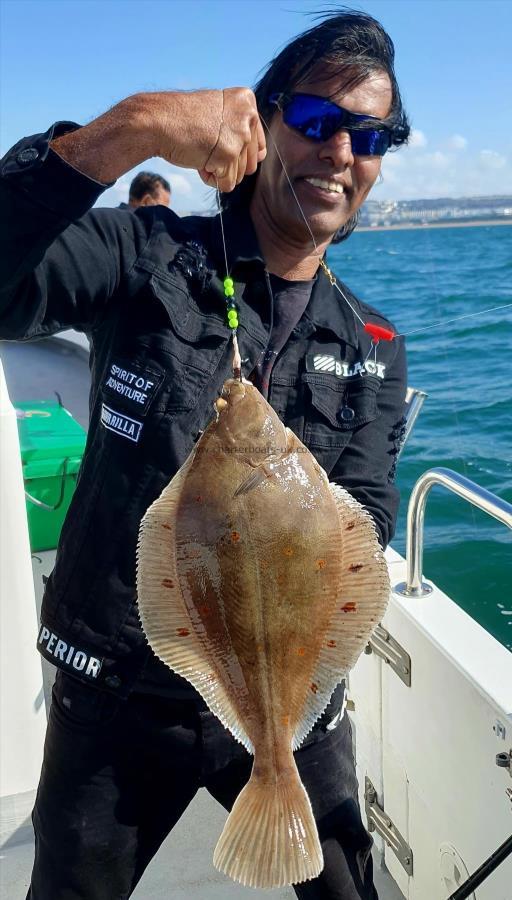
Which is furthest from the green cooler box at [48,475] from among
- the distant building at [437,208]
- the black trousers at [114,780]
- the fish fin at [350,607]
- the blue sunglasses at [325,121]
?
the fish fin at [350,607]

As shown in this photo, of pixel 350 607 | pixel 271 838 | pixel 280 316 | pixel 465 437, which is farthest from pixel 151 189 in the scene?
pixel 271 838

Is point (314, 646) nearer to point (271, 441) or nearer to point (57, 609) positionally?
point (271, 441)

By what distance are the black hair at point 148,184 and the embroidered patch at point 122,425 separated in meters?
5.85

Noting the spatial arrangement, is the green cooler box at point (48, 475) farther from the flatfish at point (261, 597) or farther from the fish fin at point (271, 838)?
the fish fin at point (271, 838)

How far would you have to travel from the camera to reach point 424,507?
2.88m

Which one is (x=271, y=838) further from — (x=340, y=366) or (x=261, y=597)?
(x=340, y=366)

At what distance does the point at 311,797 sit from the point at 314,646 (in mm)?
712

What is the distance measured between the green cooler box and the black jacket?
10.3ft

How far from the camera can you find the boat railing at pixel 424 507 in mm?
2494

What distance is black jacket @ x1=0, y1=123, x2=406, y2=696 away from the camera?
2.08 metres

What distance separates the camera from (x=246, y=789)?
5.98ft

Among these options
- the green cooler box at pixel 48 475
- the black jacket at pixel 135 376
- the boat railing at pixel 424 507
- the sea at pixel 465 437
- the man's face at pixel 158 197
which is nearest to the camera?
the black jacket at pixel 135 376

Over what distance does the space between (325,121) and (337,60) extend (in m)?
0.24

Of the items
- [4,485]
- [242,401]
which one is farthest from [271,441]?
[4,485]
